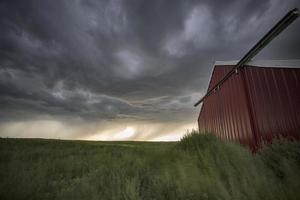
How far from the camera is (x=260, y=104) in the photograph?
26.2 feet

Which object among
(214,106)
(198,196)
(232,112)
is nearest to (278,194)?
(198,196)

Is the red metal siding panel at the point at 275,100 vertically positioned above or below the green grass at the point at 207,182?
above

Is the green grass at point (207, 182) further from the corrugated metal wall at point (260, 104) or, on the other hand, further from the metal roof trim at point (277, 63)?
Result: the metal roof trim at point (277, 63)

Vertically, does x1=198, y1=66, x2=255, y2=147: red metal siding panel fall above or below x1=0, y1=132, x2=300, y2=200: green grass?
above

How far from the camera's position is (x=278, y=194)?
12.0 feet

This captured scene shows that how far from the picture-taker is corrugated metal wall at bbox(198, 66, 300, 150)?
7.19m

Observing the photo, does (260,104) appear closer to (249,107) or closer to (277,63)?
(249,107)

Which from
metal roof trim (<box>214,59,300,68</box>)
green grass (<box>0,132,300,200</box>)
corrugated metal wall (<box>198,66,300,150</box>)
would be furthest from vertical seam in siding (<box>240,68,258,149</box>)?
green grass (<box>0,132,300,200</box>)

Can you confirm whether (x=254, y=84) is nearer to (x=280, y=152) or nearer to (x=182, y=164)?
(x=280, y=152)

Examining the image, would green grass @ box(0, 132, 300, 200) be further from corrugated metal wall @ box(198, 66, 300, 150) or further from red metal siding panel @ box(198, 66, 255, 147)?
red metal siding panel @ box(198, 66, 255, 147)

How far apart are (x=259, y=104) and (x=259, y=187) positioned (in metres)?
5.05

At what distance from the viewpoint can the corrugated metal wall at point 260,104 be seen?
7.19 metres

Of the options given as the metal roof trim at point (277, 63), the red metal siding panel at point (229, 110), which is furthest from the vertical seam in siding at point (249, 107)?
the metal roof trim at point (277, 63)

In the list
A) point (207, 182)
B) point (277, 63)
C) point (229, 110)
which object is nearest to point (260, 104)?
point (277, 63)
